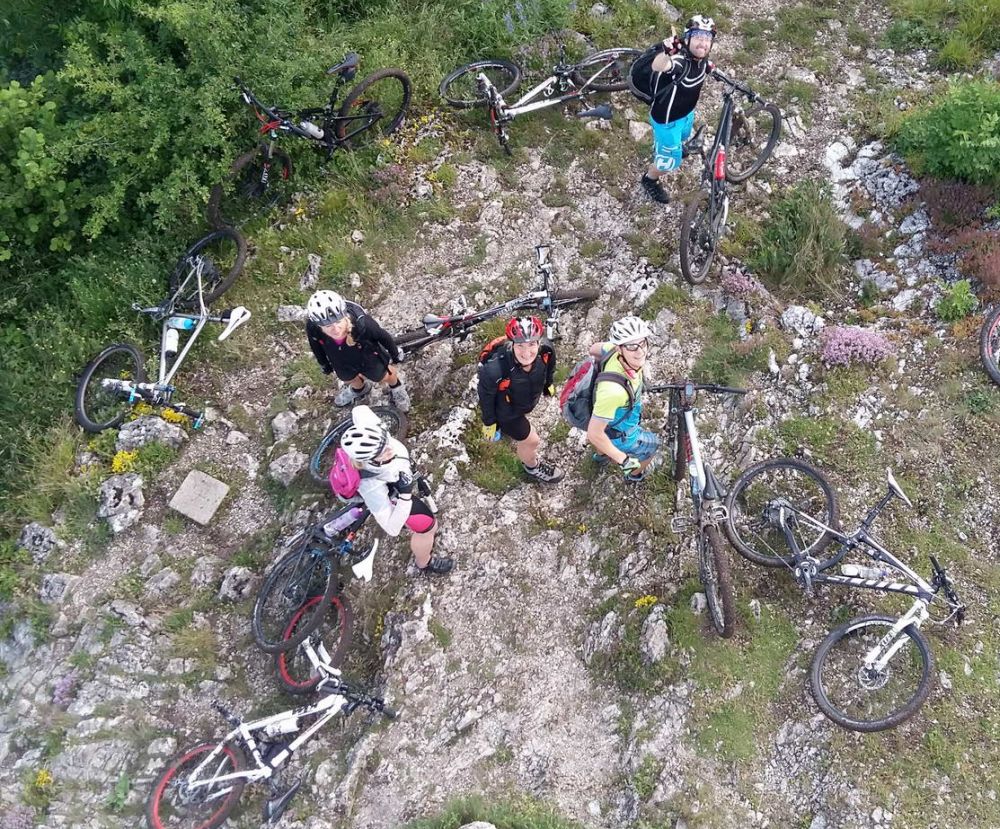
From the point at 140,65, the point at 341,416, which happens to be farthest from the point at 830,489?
the point at 140,65

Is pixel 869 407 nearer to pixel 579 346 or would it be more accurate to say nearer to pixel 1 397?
pixel 579 346

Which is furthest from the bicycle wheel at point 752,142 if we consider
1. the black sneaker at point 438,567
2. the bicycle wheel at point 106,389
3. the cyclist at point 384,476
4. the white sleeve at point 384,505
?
the bicycle wheel at point 106,389

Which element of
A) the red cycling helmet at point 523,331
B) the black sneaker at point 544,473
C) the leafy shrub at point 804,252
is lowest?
the black sneaker at point 544,473

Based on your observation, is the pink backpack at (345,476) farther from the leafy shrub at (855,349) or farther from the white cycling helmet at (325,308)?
the leafy shrub at (855,349)

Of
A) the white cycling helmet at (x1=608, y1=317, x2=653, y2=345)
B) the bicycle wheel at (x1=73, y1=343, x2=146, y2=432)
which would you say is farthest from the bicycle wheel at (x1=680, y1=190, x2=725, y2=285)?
the bicycle wheel at (x1=73, y1=343, x2=146, y2=432)

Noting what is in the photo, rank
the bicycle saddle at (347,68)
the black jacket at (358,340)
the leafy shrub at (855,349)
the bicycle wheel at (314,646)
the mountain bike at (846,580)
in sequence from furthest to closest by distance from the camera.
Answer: the bicycle saddle at (347,68) < the leafy shrub at (855,349) < the black jacket at (358,340) < the bicycle wheel at (314,646) < the mountain bike at (846,580)

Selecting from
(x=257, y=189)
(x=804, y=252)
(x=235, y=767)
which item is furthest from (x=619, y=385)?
(x=257, y=189)

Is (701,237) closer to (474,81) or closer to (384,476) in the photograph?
(474,81)
